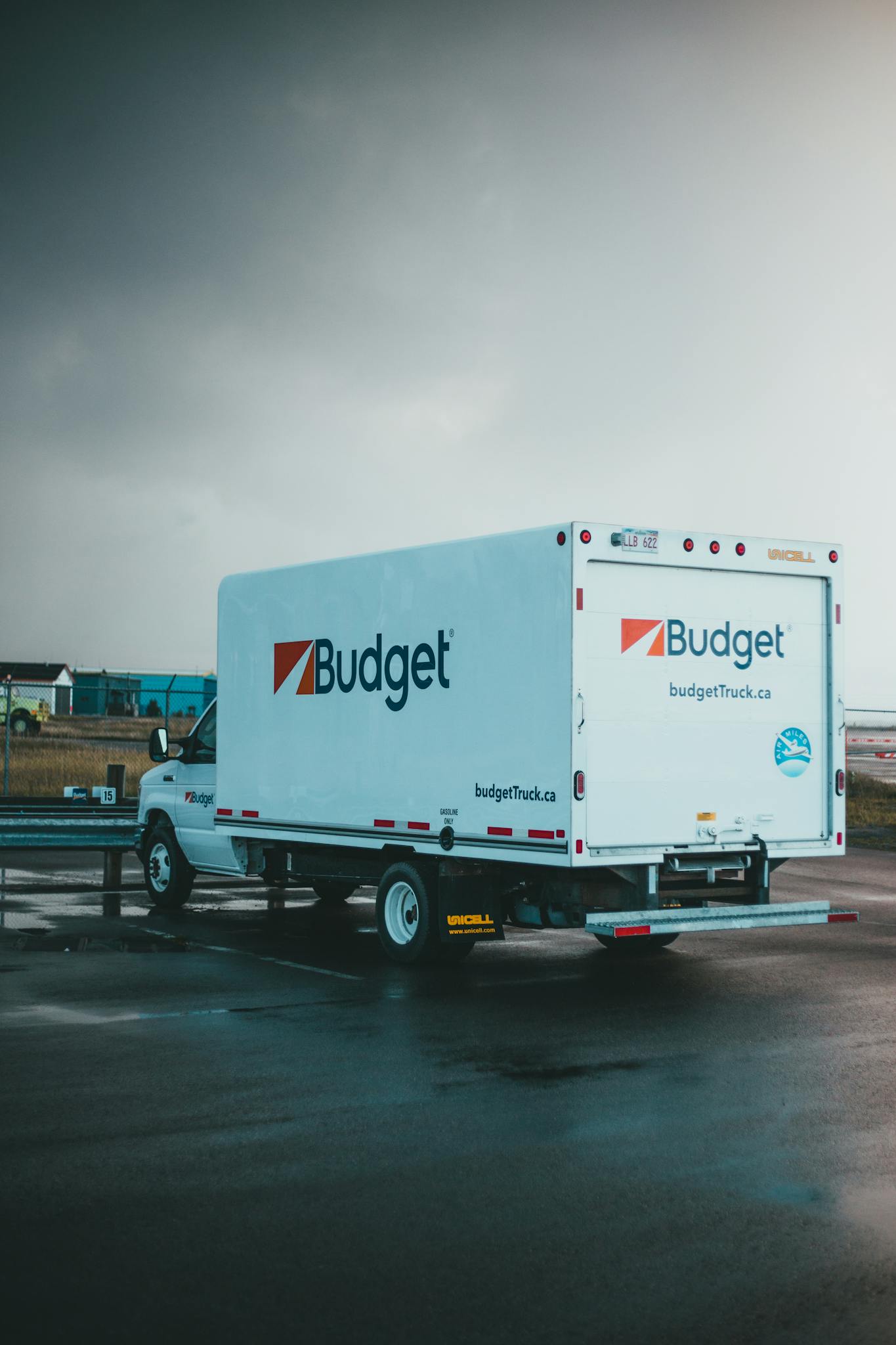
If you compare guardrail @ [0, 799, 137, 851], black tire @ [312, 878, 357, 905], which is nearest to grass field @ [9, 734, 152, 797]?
guardrail @ [0, 799, 137, 851]

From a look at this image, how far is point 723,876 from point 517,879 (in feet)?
6.39

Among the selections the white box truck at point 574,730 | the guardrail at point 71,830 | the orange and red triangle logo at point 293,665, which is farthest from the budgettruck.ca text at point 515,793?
the guardrail at point 71,830

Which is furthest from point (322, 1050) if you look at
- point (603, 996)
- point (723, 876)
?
point (723, 876)

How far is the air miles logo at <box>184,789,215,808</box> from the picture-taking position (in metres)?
15.3

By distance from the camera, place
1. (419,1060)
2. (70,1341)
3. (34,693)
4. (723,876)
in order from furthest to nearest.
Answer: (34,693)
(723,876)
(419,1060)
(70,1341)

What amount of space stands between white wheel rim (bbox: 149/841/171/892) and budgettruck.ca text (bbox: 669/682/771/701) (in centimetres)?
698

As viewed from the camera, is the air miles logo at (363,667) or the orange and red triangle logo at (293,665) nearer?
the air miles logo at (363,667)

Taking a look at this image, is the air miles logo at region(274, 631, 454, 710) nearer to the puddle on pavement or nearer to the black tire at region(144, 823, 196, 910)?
the puddle on pavement

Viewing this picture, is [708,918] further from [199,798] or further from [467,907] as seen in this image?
[199,798]

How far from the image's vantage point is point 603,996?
10742mm

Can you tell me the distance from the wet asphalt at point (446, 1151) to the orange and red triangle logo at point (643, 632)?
8.50ft

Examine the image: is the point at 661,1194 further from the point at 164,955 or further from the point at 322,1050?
the point at 164,955

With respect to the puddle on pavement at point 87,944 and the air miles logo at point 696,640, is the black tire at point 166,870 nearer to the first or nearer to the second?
the puddle on pavement at point 87,944

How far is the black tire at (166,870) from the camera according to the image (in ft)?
51.9
